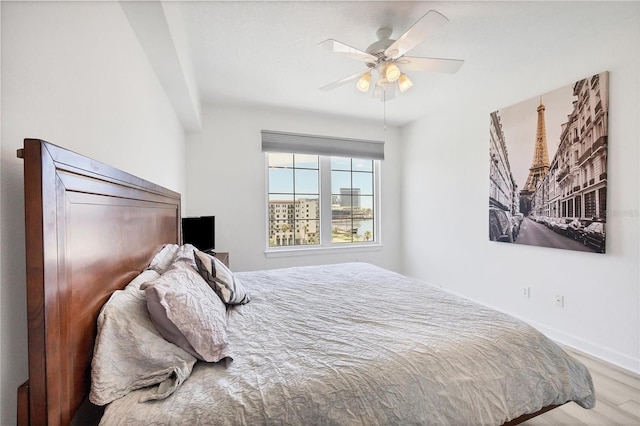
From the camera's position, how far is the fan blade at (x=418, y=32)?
5.14 ft

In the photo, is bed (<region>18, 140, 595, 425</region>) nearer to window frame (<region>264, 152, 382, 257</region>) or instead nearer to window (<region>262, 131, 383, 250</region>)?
window frame (<region>264, 152, 382, 257</region>)

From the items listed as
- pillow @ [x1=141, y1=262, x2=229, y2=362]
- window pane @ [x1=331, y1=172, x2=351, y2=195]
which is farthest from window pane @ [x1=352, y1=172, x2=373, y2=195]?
pillow @ [x1=141, y1=262, x2=229, y2=362]

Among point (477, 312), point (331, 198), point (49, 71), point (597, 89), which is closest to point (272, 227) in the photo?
point (331, 198)

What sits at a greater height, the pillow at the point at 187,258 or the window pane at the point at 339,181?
the window pane at the point at 339,181

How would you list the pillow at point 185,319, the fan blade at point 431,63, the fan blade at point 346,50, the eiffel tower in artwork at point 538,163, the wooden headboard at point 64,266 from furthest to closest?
the eiffel tower in artwork at point 538,163, the fan blade at point 431,63, the fan blade at point 346,50, the pillow at point 185,319, the wooden headboard at point 64,266

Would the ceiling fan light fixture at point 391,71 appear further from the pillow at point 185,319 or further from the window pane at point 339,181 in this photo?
the window pane at point 339,181

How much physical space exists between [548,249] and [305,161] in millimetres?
3058

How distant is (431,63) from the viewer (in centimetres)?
208

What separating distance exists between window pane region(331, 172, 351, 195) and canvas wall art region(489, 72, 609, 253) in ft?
6.48

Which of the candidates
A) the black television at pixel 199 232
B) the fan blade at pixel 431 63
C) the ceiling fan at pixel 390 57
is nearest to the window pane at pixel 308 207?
the black television at pixel 199 232

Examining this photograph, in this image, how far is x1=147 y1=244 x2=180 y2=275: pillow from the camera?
4.82 ft

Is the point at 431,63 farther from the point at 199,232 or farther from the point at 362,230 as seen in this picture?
the point at 362,230

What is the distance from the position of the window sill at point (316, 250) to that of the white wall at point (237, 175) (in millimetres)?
73

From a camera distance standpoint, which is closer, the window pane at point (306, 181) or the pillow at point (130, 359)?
the pillow at point (130, 359)
